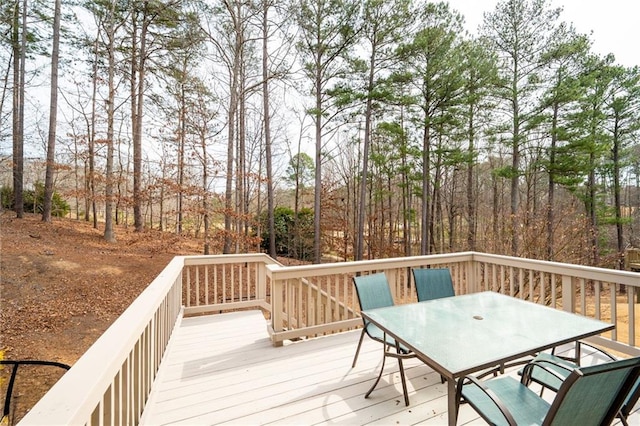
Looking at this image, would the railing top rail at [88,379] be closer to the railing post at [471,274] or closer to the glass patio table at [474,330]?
the glass patio table at [474,330]

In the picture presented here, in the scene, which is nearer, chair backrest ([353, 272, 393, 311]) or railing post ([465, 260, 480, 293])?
chair backrest ([353, 272, 393, 311])

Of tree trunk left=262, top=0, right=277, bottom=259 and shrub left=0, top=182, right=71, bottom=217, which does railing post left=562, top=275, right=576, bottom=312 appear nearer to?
tree trunk left=262, top=0, right=277, bottom=259

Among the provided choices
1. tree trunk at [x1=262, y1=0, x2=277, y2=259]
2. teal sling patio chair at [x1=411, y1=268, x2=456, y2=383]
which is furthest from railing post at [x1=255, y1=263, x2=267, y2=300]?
tree trunk at [x1=262, y1=0, x2=277, y2=259]

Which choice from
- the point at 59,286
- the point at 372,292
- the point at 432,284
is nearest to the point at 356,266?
the point at 372,292

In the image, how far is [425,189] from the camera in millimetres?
10461

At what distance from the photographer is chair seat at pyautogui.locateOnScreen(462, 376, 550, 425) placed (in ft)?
4.80

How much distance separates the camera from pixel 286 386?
2.38m

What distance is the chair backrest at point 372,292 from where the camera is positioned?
2773 mm

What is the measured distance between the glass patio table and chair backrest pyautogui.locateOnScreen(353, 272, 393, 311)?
0.40 m

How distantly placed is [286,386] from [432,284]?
1804mm

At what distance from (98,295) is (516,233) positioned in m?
10.5

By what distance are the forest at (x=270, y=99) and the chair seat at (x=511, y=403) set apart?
646 centimetres


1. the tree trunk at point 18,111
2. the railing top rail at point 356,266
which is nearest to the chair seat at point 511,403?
the railing top rail at point 356,266

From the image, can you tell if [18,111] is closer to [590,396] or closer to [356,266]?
[356,266]
